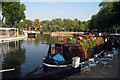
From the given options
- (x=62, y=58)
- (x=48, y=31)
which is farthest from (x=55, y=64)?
(x=48, y=31)

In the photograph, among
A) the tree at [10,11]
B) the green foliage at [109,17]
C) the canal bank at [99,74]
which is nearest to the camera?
the canal bank at [99,74]

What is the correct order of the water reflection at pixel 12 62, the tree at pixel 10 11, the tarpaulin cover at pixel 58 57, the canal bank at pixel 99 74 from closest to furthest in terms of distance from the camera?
the canal bank at pixel 99 74, the tarpaulin cover at pixel 58 57, the water reflection at pixel 12 62, the tree at pixel 10 11

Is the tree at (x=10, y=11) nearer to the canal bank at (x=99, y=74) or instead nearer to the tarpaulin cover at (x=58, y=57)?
the tarpaulin cover at (x=58, y=57)

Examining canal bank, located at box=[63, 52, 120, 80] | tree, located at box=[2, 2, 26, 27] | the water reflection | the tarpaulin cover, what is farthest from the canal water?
tree, located at box=[2, 2, 26, 27]

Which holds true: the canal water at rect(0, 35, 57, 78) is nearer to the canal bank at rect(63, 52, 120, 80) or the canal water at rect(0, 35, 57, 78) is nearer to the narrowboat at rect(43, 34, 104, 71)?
the narrowboat at rect(43, 34, 104, 71)

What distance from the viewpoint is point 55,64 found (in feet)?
33.2

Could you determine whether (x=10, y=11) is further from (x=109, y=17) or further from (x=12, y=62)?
(x=12, y=62)

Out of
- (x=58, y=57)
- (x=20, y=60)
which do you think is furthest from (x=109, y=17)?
(x=58, y=57)

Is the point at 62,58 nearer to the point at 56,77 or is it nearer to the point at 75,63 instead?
the point at 75,63

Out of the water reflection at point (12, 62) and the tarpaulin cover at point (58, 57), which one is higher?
the tarpaulin cover at point (58, 57)

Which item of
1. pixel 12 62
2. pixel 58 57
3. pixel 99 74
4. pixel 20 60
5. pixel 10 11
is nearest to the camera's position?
pixel 99 74

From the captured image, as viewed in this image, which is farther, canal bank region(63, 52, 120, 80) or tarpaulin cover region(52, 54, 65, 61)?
tarpaulin cover region(52, 54, 65, 61)

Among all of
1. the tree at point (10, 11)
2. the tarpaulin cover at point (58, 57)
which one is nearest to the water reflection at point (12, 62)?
the tarpaulin cover at point (58, 57)

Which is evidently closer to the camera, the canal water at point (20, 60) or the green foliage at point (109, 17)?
the canal water at point (20, 60)
